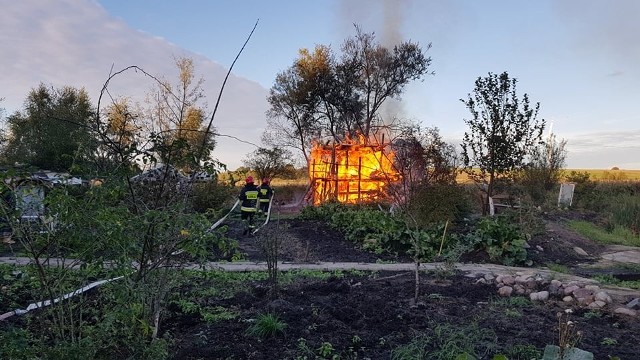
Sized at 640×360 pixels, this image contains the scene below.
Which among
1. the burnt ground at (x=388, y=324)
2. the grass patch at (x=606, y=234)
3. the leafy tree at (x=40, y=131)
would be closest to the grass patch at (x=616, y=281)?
the burnt ground at (x=388, y=324)

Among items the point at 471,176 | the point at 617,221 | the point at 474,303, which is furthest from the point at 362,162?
the point at 474,303

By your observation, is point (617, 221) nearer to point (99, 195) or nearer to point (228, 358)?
point (228, 358)

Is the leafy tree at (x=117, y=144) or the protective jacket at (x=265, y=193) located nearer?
the leafy tree at (x=117, y=144)

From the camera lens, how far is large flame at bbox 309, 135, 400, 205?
19.8 meters

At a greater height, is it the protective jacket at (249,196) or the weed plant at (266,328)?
the protective jacket at (249,196)

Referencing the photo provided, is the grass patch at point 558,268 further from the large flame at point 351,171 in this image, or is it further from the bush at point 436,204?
the large flame at point 351,171

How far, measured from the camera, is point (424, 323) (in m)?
4.91

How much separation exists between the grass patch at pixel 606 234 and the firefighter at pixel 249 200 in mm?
8867

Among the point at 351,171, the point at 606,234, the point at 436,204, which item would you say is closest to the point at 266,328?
the point at 436,204

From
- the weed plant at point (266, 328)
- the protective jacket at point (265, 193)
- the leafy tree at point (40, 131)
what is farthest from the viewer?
the leafy tree at point (40, 131)

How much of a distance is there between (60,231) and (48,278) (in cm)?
34

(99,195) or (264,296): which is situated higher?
(99,195)

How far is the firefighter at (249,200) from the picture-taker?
13375 mm

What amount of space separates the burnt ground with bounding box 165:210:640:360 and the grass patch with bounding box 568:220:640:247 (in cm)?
875
